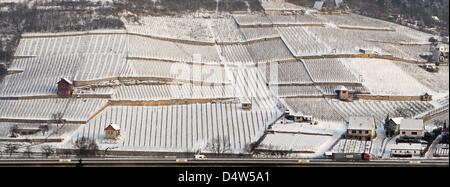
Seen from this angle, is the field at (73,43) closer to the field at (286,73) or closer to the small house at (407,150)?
the field at (286,73)

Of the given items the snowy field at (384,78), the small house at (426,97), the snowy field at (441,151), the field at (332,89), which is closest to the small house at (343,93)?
the field at (332,89)

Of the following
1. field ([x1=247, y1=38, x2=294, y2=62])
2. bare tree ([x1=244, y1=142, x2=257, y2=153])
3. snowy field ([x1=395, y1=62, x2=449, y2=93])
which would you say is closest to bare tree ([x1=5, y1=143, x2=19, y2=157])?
bare tree ([x1=244, y1=142, x2=257, y2=153])

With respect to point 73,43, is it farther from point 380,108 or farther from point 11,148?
point 380,108
